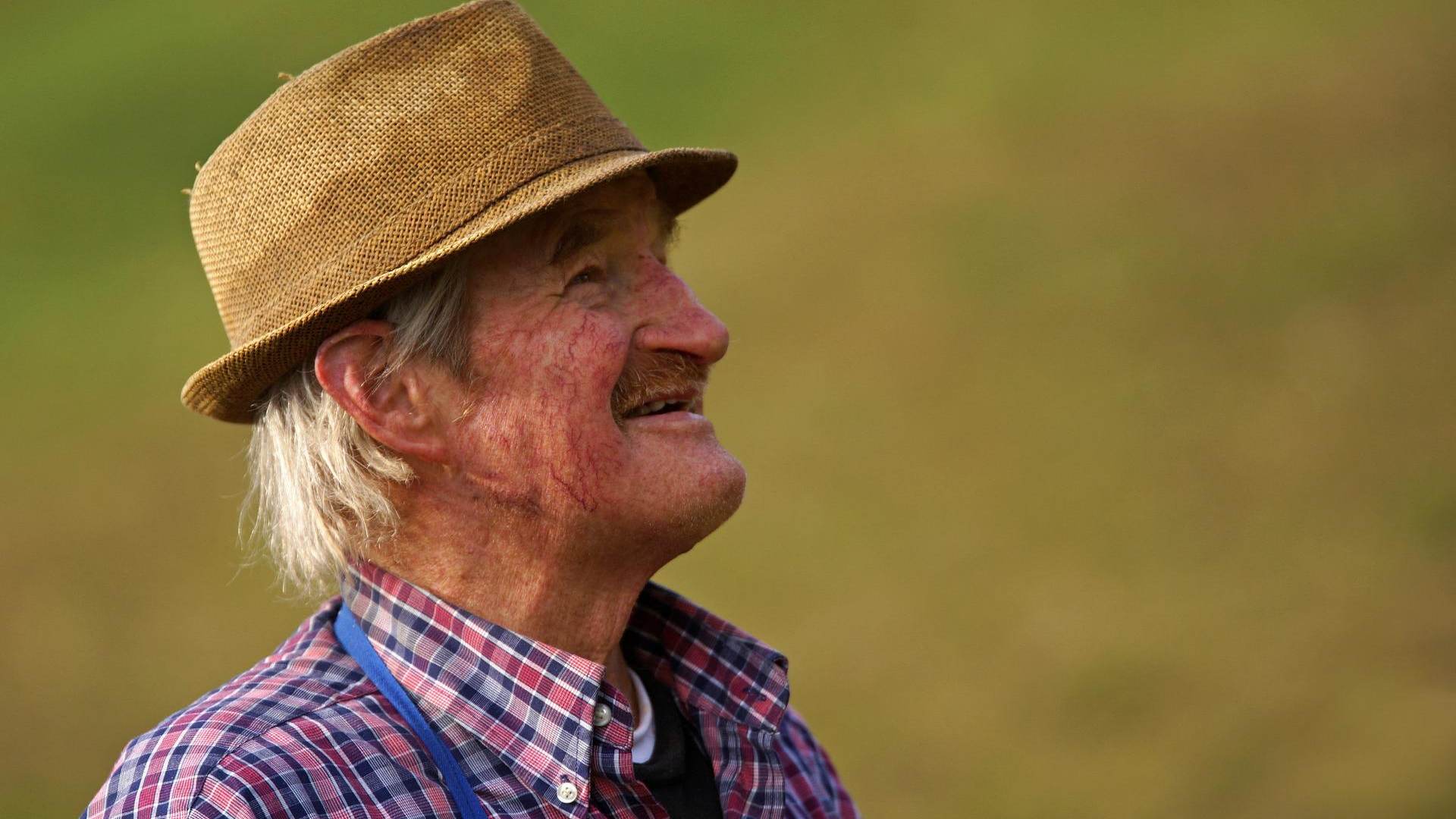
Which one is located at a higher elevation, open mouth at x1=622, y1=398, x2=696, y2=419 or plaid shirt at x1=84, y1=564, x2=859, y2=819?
open mouth at x1=622, y1=398, x2=696, y2=419

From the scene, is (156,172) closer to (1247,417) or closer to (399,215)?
(1247,417)

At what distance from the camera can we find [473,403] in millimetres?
2156

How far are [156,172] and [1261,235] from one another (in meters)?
6.56

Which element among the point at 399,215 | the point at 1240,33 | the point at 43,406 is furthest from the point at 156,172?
the point at 399,215

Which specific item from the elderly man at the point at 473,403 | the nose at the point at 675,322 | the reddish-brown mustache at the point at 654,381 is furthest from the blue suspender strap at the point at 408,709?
the nose at the point at 675,322

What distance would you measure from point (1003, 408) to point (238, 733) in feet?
18.4

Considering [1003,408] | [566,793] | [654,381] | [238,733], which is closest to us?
[238,733]

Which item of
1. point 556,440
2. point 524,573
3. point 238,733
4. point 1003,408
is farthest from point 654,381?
point 1003,408

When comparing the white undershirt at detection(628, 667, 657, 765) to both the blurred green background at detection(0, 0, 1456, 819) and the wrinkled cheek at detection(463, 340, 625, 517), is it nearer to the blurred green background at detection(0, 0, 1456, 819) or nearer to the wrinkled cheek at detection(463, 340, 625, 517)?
the wrinkled cheek at detection(463, 340, 625, 517)

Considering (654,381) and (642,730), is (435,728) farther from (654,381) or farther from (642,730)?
(654,381)

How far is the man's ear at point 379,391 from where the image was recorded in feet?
7.07

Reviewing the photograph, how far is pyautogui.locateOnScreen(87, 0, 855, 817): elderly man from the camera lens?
6.79 feet

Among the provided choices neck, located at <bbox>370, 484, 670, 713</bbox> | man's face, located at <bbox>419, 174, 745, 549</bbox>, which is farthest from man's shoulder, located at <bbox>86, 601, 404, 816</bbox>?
man's face, located at <bbox>419, 174, 745, 549</bbox>

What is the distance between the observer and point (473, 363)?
2.15 meters
